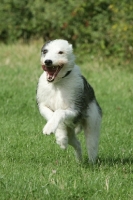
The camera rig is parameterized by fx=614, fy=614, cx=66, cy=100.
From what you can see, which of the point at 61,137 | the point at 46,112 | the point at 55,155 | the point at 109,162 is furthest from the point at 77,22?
the point at 61,137

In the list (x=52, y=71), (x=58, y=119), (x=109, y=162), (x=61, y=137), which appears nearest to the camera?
(x=58, y=119)

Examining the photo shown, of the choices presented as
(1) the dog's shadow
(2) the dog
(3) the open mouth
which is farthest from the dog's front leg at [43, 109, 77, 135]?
(1) the dog's shadow

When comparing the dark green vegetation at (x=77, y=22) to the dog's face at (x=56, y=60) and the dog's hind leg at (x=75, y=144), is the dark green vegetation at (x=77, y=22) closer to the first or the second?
the dog's hind leg at (x=75, y=144)

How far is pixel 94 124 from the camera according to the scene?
7.19 m

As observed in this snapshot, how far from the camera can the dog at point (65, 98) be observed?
6.68m

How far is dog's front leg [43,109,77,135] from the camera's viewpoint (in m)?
6.31

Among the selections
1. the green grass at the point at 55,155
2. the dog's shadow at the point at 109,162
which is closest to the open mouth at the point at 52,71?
the green grass at the point at 55,155

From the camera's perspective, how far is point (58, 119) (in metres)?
6.44

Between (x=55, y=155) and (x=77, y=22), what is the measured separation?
1334 centimetres

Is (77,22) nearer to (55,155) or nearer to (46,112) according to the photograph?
(55,155)

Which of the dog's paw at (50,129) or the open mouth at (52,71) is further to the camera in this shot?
the open mouth at (52,71)

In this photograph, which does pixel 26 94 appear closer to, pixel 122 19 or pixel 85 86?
pixel 85 86

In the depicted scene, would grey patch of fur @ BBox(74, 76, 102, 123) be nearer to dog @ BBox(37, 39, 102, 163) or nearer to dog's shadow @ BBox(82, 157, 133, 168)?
dog @ BBox(37, 39, 102, 163)

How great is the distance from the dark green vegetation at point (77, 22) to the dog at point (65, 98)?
1098cm
